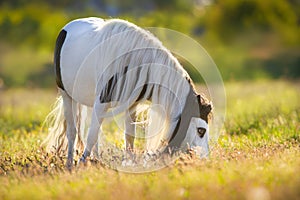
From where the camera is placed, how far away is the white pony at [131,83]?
5855 millimetres

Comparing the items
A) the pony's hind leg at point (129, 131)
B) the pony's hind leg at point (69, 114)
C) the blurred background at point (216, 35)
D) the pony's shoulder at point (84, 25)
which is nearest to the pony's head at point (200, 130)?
the pony's hind leg at point (129, 131)

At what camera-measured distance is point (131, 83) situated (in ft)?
20.0

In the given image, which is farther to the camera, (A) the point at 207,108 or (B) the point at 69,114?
(B) the point at 69,114

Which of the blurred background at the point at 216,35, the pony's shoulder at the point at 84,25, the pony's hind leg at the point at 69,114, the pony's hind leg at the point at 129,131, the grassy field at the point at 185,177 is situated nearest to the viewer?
the grassy field at the point at 185,177

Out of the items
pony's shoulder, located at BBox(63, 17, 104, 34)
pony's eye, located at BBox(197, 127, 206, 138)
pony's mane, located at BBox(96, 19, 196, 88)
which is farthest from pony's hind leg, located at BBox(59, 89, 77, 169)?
pony's eye, located at BBox(197, 127, 206, 138)

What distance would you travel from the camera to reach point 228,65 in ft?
95.6

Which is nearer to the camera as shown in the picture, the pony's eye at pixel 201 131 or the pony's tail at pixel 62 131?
the pony's eye at pixel 201 131

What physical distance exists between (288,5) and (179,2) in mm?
10610

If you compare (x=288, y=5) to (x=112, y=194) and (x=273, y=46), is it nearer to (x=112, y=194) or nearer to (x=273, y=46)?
(x=273, y=46)

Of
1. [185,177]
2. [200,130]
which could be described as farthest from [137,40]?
[185,177]

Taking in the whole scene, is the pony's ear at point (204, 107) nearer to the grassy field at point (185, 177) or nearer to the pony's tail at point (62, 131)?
the grassy field at point (185, 177)

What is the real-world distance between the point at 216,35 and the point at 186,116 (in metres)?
30.2

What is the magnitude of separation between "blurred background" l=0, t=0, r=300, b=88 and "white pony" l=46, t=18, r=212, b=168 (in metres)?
12.3

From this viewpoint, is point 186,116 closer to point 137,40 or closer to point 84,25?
point 137,40
